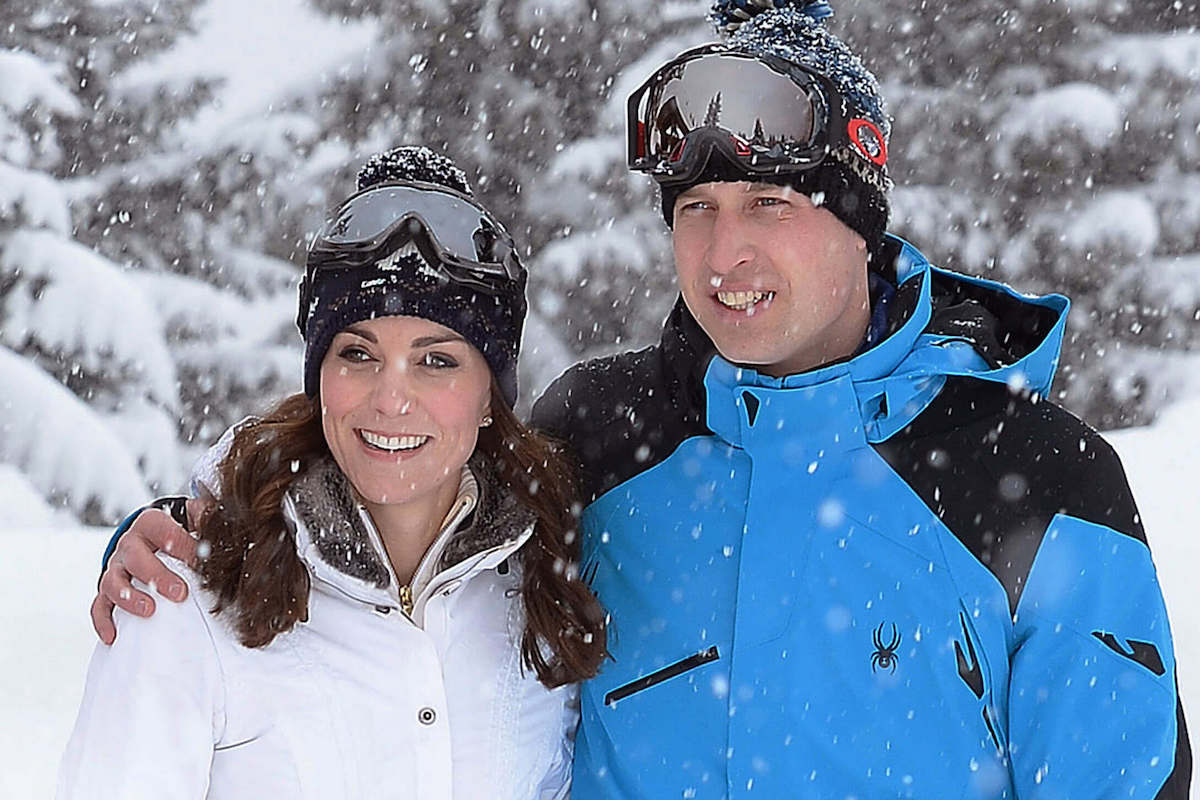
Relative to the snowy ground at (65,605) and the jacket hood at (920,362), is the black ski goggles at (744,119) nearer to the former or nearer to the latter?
the jacket hood at (920,362)

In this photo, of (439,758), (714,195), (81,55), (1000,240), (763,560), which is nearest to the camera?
(439,758)

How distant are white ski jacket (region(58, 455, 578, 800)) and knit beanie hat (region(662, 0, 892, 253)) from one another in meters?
0.90

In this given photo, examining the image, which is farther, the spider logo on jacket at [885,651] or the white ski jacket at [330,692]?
the spider logo on jacket at [885,651]

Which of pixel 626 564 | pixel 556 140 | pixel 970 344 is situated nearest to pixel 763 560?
pixel 626 564

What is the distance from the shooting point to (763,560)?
2650 millimetres

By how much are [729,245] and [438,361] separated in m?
0.62

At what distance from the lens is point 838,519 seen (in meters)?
2.63

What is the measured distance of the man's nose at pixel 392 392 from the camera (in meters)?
2.57

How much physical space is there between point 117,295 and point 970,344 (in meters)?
9.28

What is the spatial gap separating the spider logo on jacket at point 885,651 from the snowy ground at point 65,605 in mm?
2977

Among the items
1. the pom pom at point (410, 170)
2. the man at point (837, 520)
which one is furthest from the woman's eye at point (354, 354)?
the man at point (837, 520)

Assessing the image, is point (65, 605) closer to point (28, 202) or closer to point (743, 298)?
point (743, 298)

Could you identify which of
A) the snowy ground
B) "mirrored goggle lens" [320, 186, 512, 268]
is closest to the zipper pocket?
"mirrored goggle lens" [320, 186, 512, 268]

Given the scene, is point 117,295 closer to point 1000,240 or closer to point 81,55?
point 81,55
